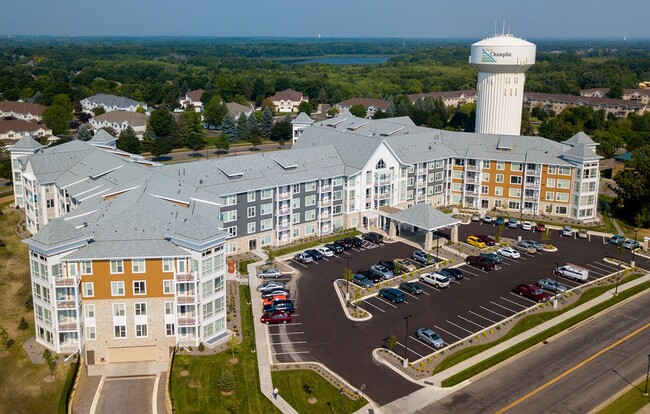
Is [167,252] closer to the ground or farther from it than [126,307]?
farther from it

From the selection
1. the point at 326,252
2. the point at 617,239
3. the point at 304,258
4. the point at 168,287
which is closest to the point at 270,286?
the point at 304,258

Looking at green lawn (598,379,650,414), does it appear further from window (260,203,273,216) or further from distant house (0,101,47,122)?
distant house (0,101,47,122)

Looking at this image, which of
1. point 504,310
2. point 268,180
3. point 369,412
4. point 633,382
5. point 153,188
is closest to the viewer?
point 369,412

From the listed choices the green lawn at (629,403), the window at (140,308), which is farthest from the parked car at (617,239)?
the window at (140,308)

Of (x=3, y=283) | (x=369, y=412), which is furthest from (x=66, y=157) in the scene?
(x=369, y=412)

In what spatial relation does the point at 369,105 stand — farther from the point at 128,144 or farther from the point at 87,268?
the point at 87,268

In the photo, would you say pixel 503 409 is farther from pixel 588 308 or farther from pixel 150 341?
pixel 150 341
